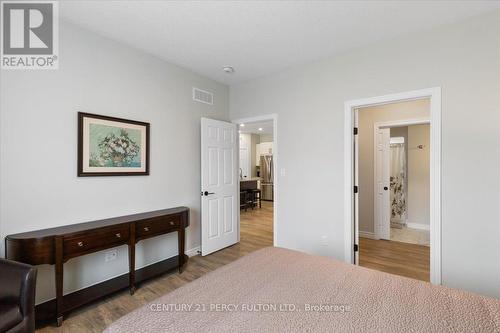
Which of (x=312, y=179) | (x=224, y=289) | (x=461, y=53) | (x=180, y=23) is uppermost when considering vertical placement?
(x=180, y=23)

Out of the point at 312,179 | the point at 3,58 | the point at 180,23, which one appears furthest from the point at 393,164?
the point at 3,58

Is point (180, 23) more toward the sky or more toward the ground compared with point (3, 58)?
more toward the sky

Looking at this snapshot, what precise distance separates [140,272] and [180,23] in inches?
106

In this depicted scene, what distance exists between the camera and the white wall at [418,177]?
4794 millimetres

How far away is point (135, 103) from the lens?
2.87 metres

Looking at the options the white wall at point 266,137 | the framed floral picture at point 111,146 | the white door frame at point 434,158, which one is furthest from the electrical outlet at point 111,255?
the white wall at point 266,137

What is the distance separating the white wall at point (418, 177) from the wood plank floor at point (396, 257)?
1.29 m

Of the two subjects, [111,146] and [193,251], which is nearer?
[111,146]

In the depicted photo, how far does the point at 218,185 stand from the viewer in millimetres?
3770

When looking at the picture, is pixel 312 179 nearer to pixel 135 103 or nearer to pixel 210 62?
pixel 210 62

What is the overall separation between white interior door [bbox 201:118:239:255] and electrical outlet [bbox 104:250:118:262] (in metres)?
1.14

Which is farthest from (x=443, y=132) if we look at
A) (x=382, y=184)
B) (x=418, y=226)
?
(x=418, y=226)

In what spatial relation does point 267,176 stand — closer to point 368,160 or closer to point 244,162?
point 244,162

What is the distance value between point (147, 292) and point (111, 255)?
1.90 feet
